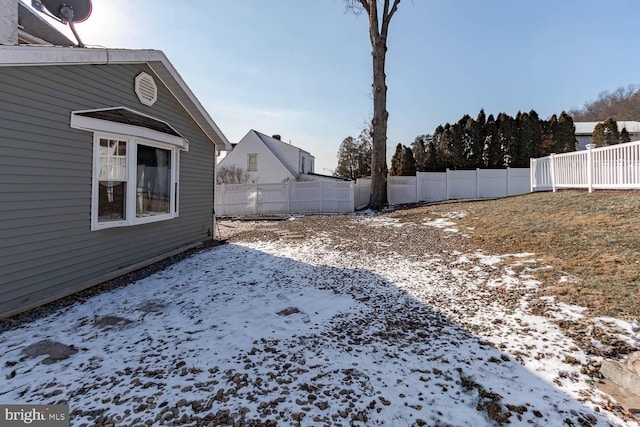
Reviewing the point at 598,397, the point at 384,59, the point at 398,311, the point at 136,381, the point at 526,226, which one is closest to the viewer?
the point at 598,397

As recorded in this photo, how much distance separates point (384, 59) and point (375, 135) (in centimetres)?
348

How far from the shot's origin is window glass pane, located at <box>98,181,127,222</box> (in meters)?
Answer: 5.02

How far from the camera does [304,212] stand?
1588cm

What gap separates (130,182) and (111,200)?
1.38 ft

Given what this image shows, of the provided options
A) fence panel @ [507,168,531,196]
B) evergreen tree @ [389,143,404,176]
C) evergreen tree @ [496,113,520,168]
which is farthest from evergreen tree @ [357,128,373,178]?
fence panel @ [507,168,531,196]

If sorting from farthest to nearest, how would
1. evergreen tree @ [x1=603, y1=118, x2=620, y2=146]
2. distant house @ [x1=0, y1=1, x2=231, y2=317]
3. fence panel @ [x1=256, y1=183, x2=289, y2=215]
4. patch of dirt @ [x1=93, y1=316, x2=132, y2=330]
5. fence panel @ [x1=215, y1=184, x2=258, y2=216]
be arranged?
evergreen tree @ [x1=603, y1=118, x2=620, y2=146] → fence panel @ [x1=215, y1=184, x2=258, y2=216] → fence panel @ [x1=256, y1=183, x2=289, y2=215] → distant house @ [x1=0, y1=1, x2=231, y2=317] → patch of dirt @ [x1=93, y1=316, x2=132, y2=330]

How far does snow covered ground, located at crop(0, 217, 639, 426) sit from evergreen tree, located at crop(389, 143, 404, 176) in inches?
738

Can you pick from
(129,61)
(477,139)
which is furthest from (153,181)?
(477,139)

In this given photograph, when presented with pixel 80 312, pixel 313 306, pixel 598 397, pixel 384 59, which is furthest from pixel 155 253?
pixel 384 59

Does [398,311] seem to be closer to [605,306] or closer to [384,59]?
[605,306]

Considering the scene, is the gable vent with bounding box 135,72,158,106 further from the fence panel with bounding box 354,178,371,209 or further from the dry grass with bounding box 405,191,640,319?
the fence panel with bounding box 354,178,371,209

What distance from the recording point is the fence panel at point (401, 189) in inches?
696

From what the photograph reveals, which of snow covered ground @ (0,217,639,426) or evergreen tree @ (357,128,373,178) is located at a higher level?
evergreen tree @ (357,128,373,178)

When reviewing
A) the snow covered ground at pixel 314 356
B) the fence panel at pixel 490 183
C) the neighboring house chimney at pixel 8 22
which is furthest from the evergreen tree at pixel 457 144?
the neighboring house chimney at pixel 8 22
